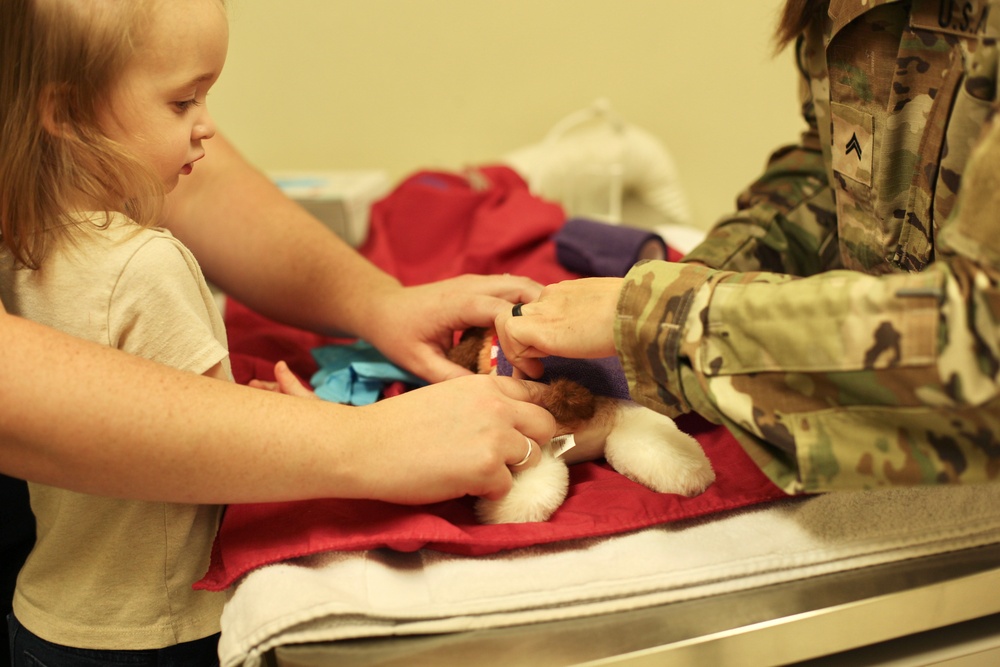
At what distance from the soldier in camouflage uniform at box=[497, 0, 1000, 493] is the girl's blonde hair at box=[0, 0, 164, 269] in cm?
30

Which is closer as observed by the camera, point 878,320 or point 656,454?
point 878,320

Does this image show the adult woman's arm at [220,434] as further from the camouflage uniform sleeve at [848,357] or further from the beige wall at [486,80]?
the beige wall at [486,80]

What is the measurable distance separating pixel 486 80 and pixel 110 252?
3.39 feet

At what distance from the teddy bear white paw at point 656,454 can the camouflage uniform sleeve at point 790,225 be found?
235mm

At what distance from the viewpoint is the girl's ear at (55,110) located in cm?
53

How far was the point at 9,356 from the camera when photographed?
469 mm

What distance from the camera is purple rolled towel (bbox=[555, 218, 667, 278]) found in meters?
0.92

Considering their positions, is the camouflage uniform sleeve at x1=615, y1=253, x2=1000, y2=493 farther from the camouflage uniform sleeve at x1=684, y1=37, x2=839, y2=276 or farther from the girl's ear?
the girl's ear

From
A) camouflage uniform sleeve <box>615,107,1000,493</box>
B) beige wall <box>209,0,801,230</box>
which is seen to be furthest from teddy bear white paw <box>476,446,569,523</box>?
beige wall <box>209,0,801,230</box>

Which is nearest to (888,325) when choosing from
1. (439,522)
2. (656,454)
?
(656,454)

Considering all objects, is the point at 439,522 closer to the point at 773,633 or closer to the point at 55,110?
the point at 773,633

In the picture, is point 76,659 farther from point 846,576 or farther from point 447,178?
point 447,178

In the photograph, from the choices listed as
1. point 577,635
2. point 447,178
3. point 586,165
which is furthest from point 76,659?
point 586,165

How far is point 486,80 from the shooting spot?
1.46 metres
